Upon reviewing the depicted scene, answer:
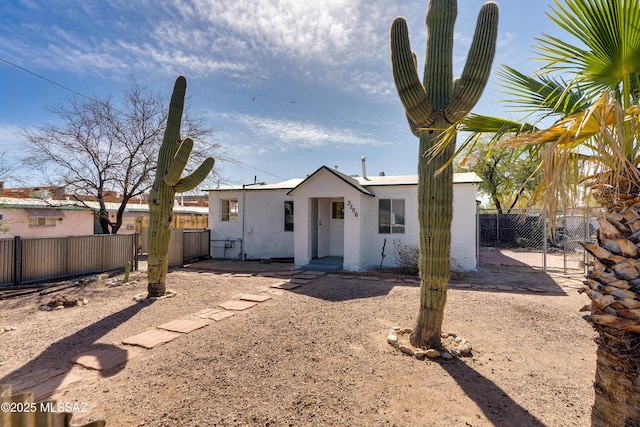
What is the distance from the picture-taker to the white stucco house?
999 cm

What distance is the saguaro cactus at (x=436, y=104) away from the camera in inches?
154

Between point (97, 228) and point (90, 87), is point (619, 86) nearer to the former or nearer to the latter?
point (90, 87)

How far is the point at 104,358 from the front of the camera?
3709 millimetres

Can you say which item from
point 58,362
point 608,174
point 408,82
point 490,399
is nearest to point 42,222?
point 58,362

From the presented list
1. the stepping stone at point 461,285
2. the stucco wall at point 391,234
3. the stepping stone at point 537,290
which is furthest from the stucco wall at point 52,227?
the stepping stone at point 537,290

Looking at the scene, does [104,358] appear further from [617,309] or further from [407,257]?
[407,257]

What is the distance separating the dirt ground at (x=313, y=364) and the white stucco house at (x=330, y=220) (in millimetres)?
3606

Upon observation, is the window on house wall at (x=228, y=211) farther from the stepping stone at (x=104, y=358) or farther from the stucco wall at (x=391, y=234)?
the stepping stone at (x=104, y=358)

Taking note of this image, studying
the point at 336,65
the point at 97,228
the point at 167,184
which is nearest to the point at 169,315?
the point at 167,184

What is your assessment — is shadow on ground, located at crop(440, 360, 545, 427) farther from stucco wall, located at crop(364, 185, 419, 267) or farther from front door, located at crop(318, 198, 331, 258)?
front door, located at crop(318, 198, 331, 258)

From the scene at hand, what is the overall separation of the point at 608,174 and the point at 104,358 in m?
5.35

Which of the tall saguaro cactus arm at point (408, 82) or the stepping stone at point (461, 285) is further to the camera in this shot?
the stepping stone at point (461, 285)

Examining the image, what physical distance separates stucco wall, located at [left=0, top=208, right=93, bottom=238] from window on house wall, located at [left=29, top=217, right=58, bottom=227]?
0.31ft

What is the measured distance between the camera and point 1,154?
9.80 m
